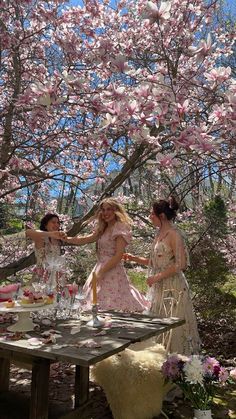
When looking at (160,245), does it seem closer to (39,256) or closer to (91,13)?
(39,256)

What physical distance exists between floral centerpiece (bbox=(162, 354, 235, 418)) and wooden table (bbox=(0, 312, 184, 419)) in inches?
9.1

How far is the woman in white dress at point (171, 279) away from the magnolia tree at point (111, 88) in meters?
0.57

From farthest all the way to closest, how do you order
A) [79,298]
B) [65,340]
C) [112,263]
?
[112,263] → [79,298] → [65,340]

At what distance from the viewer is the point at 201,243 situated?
5.21m

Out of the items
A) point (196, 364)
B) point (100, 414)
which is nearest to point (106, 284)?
point (100, 414)

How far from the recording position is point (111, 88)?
2746 mm

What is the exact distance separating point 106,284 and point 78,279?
2.35 metres

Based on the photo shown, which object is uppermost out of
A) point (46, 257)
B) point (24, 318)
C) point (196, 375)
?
point (46, 257)

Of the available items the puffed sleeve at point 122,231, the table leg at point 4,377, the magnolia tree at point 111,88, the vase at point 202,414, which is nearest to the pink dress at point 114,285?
the puffed sleeve at point 122,231

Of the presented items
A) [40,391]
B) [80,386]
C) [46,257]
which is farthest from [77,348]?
[46,257]

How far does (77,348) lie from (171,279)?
172 cm

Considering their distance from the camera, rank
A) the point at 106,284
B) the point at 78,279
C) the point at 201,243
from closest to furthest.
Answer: the point at 106,284, the point at 201,243, the point at 78,279

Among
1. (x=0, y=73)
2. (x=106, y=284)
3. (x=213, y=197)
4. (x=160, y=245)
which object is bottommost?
(x=106, y=284)

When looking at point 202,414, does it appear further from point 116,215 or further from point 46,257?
point 116,215
